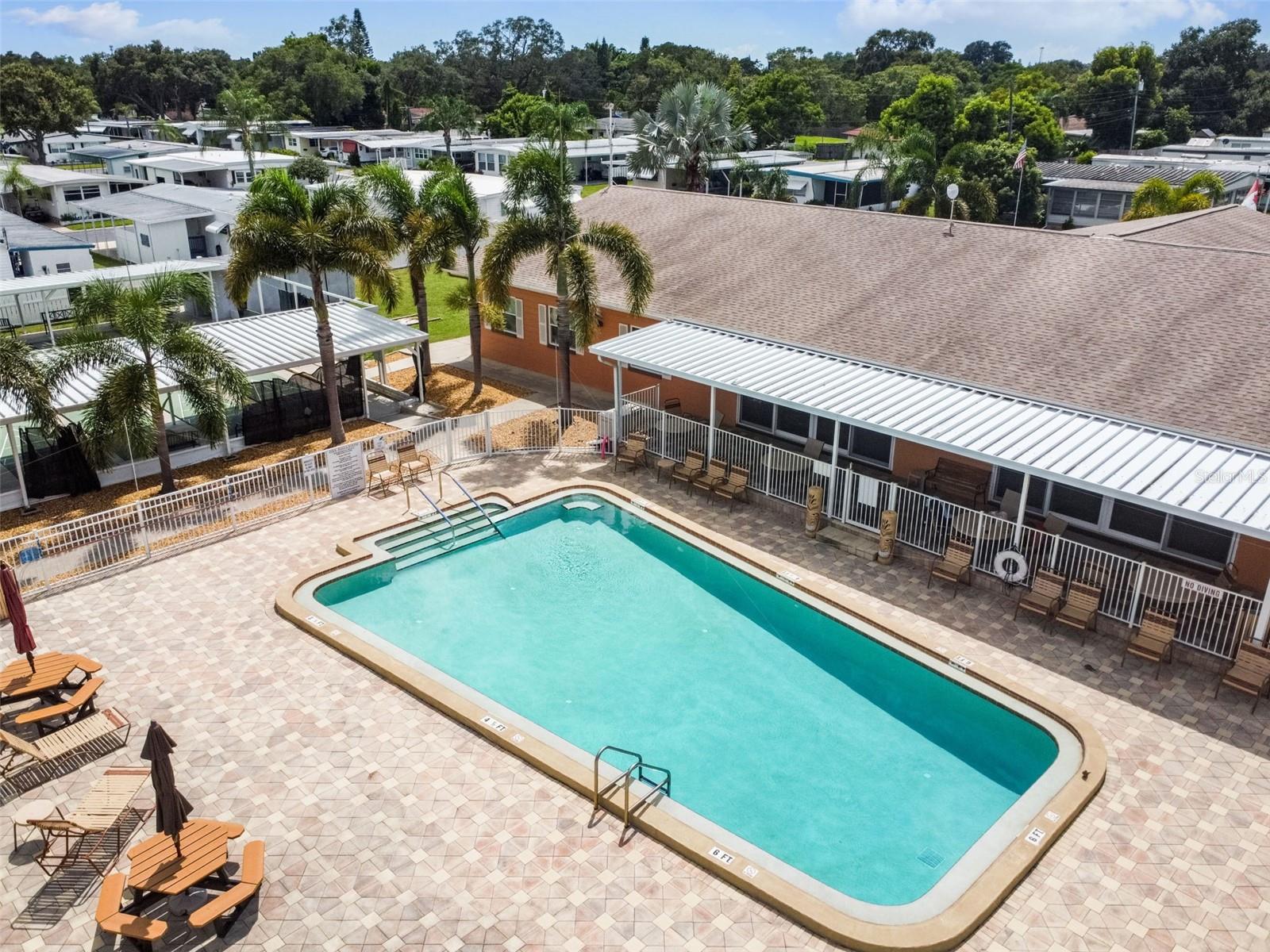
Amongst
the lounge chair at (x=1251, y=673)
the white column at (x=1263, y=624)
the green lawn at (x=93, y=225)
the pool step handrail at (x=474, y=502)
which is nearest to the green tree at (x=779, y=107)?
the green lawn at (x=93, y=225)

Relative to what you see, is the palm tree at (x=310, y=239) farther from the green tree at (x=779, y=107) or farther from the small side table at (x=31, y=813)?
the green tree at (x=779, y=107)

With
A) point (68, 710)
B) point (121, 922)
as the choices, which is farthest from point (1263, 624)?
point (68, 710)

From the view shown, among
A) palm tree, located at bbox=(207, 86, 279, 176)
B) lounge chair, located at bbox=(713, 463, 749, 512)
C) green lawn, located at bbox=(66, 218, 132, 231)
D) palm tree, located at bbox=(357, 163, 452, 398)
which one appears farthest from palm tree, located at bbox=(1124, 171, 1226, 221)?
green lawn, located at bbox=(66, 218, 132, 231)

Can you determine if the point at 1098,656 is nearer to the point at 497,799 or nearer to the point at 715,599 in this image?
the point at 715,599

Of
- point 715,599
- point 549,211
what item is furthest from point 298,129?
point 715,599

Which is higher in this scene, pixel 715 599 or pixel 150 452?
pixel 150 452

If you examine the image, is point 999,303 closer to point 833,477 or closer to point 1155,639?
point 833,477
